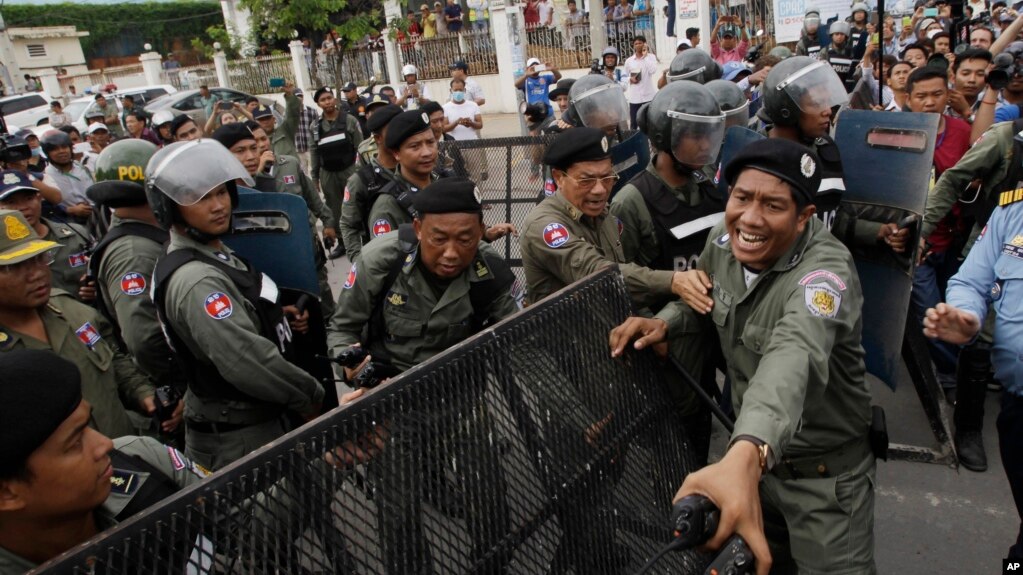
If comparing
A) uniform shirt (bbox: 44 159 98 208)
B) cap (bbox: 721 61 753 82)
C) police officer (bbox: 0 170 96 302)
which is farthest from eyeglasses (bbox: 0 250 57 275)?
cap (bbox: 721 61 753 82)

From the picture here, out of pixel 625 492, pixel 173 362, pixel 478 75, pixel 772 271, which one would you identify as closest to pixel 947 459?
pixel 772 271

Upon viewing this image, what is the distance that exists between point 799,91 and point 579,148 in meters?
1.34

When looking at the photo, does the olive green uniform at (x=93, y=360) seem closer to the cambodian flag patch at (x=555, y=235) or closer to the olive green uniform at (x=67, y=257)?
the olive green uniform at (x=67, y=257)

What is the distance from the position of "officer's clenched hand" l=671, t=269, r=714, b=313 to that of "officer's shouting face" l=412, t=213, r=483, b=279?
2.63ft

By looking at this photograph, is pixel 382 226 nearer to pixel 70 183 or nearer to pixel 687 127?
pixel 687 127

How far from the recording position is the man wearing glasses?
2.93 metres

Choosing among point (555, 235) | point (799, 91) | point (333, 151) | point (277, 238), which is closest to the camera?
point (555, 235)

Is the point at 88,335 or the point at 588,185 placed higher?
the point at 588,185

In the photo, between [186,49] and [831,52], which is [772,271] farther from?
[186,49]

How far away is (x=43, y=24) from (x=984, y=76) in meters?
50.4

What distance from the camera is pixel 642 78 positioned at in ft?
41.3

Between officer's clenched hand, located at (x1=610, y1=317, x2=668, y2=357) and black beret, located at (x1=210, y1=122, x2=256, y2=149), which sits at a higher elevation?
black beret, located at (x1=210, y1=122, x2=256, y2=149)

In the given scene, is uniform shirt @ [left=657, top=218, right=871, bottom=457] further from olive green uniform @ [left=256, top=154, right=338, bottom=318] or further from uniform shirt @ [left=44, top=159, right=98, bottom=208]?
uniform shirt @ [left=44, top=159, right=98, bottom=208]

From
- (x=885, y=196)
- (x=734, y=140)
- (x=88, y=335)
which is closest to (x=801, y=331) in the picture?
(x=734, y=140)
